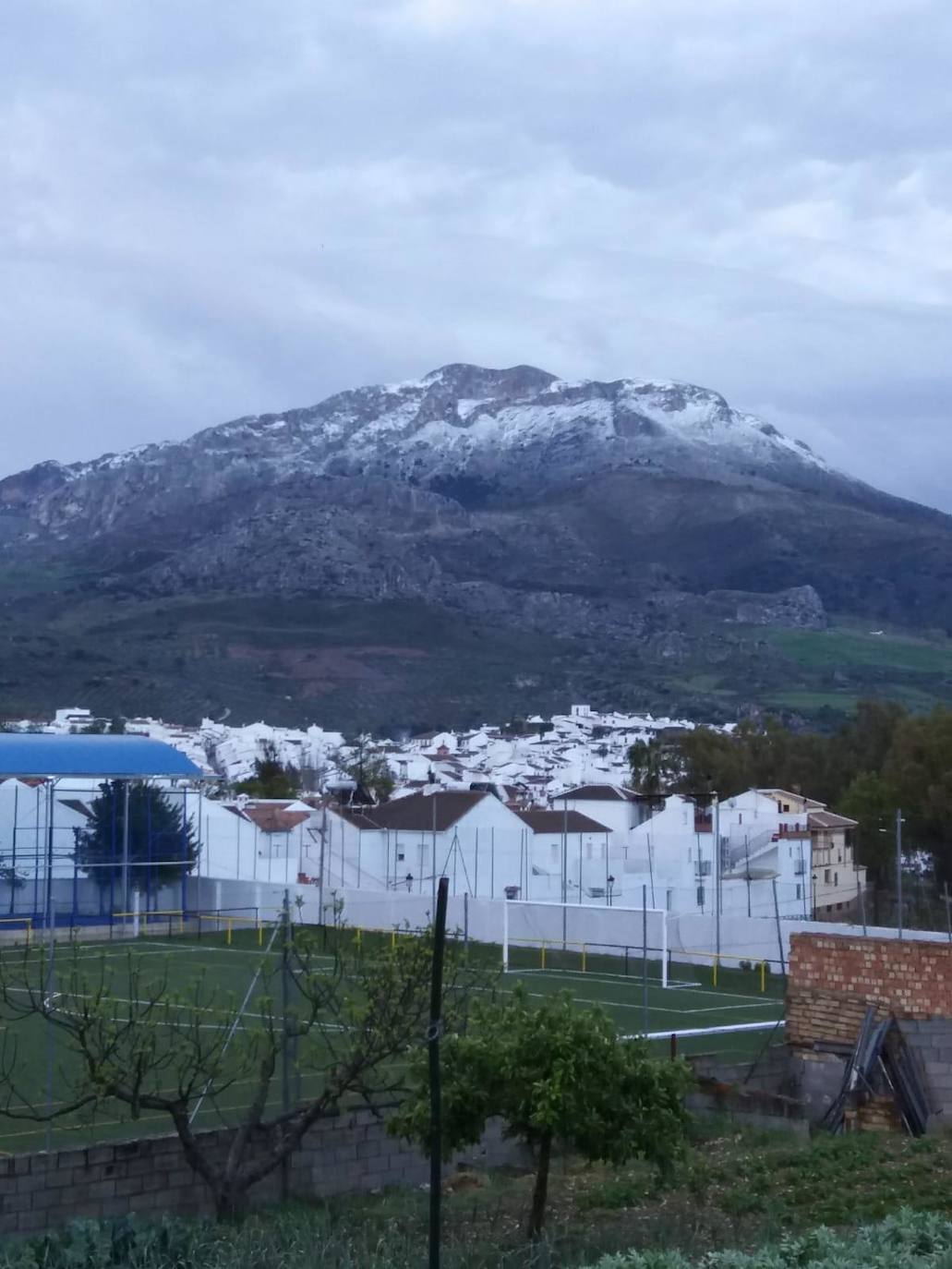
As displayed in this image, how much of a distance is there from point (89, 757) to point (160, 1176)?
85.5 feet

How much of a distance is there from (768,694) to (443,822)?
9568 centimetres

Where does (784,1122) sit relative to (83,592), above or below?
below

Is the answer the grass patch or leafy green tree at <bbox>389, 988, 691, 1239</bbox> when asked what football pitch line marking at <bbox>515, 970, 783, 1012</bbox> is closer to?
the grass patch

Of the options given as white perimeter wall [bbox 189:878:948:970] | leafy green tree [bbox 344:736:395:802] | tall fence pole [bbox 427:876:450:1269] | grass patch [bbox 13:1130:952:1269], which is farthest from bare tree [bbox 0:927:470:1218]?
leafy green tree [bbox 344:736:395:802]

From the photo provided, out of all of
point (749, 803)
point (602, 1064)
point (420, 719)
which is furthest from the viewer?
point (420, 719)

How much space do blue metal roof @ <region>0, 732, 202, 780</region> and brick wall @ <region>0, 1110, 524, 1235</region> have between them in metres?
24.0

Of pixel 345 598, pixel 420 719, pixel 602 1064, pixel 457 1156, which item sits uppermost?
pixel 345 598

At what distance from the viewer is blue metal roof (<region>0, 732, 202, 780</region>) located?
36.1 meters

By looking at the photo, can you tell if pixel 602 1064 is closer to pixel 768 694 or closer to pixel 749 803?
pixel 749 803

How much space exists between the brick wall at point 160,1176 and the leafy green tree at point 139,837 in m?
23.1

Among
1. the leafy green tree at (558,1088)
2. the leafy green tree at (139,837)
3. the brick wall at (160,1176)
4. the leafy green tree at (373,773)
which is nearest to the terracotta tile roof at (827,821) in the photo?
the leafy green tree at (139,837)

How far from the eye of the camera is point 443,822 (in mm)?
45094

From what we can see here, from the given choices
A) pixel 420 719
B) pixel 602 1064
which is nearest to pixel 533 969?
pixel 602 1064

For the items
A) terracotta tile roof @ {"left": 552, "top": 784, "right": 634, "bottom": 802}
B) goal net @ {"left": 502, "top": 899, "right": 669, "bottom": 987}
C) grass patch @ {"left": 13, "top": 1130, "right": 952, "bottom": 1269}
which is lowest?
grass patch @ {"left": 13, "top": 1130, "right": 952, "bottom": 1269}
